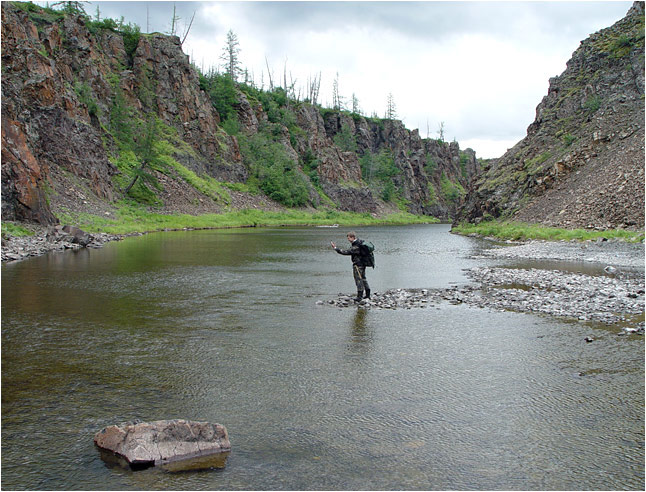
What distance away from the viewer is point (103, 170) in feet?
198

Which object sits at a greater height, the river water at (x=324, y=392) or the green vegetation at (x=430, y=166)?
the green vegetation at (x=430, y=166)

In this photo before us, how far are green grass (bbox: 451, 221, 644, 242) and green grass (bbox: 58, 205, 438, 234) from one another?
32.7 metres

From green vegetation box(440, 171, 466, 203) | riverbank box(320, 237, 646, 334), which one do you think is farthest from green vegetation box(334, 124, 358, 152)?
riverbank box(320, 237, 646, 334)

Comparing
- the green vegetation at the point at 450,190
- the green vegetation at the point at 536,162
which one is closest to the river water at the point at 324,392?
the green vegetation at the point at 536,162

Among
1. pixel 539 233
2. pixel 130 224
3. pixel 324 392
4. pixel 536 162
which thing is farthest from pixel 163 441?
pixel 536 162

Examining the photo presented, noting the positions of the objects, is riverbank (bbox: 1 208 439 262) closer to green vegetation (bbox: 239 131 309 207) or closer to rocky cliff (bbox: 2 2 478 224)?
rocky cliff (bbox: 2 2 478 224)

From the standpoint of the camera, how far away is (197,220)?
65438mm

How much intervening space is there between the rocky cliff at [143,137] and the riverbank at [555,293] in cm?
3091

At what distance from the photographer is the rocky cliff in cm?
4956

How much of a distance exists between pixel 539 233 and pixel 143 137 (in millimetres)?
54531

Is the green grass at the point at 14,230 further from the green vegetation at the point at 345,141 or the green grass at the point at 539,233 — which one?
the green vegetation at the point at 345,141

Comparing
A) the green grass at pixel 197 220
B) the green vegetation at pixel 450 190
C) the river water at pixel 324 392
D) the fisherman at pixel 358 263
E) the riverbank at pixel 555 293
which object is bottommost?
the river water at pixel 324 392

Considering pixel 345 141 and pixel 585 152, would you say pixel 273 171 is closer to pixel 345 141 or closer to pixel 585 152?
pixel 345 141

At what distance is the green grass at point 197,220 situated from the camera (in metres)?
46.0
